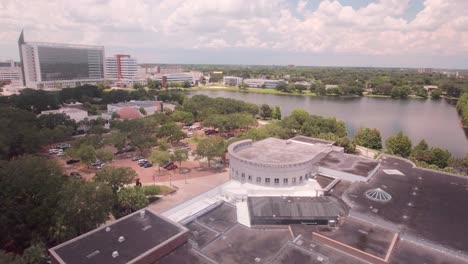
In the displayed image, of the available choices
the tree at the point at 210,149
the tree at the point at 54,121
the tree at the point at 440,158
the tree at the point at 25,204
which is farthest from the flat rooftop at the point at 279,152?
the tree at the point at 54,121

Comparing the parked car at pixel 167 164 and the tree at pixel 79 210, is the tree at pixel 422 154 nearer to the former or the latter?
the parked car at pixel 167 164

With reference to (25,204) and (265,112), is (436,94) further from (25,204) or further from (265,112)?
(25,204)

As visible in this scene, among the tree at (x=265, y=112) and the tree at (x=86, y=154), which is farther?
the tree at (x=265, y=112)

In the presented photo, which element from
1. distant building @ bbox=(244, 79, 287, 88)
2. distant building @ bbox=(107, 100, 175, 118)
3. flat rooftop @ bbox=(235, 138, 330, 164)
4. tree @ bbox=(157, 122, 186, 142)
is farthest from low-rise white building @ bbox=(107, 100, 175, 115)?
distant building @ bbox=(244, 79, 287, 88)

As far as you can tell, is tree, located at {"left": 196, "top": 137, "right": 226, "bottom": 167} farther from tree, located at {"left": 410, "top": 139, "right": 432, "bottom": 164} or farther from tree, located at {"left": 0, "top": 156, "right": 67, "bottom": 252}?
tree, located at {"left": 410, "top": 139, "right": 432, "bottom": 164}

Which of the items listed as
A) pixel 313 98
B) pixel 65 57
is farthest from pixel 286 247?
pixel 65 57
